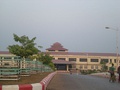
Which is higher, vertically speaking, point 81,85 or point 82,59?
point 82,59

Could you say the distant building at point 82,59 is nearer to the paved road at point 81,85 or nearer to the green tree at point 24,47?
the green tree at point 24,47

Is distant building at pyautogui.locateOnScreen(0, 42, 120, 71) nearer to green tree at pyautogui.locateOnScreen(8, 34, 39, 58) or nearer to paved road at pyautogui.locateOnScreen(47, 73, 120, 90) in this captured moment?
green tree at pyautogui.locateOnScreen(8, 34, 39, 58)

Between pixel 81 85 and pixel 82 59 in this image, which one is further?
pixel 82 59

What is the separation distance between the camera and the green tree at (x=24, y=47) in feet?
142

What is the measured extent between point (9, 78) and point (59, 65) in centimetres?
8182

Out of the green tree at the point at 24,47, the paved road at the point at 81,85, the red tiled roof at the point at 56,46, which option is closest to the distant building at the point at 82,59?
the red tiled roof at the point at 56,46

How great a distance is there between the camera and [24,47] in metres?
44.8

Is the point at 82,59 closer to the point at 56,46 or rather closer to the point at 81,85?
the point at 56,46

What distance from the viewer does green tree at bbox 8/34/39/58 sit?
43.4 metres

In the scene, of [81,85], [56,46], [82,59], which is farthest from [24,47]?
[56,46]

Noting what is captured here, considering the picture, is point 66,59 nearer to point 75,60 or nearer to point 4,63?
point 75,60

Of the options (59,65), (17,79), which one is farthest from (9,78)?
(59,65)

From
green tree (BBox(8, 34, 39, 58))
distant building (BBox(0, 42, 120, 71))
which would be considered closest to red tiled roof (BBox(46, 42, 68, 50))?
distant building (BBox(0, 42, 120, 71))

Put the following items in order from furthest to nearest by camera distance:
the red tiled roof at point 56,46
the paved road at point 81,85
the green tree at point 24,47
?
the red tiled roof at point 56,46 → the green tree at point 24,47 → the paved road at point 81,85
